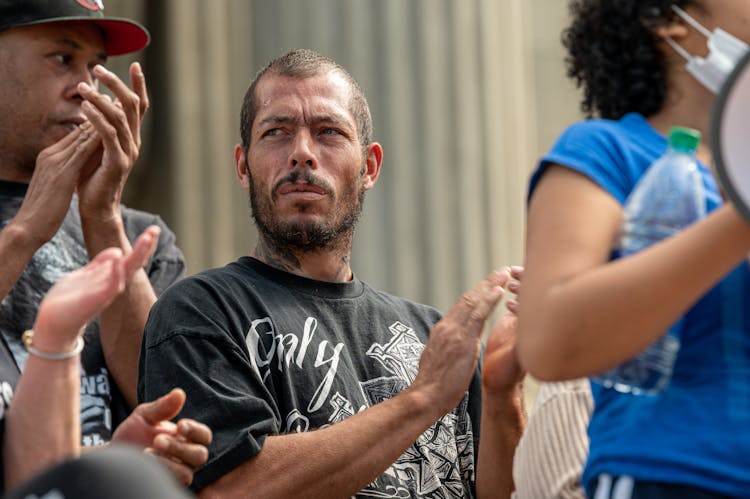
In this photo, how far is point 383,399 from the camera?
3334 millimetres

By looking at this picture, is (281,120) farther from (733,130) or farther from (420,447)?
(733,130)

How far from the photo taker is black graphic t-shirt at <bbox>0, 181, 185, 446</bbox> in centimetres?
352

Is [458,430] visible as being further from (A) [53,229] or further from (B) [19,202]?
(B) [19,202]

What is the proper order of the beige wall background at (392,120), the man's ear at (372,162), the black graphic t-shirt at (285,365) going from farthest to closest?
the beige wall background at (392,120) → the man's ear at (372,162) → the black graphic t-shirt at (285,365)

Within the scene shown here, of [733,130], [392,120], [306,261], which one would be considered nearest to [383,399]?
[306,261]

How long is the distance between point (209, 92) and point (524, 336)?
473 cm

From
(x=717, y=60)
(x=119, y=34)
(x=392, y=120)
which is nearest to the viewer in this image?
(x=717, y=60)

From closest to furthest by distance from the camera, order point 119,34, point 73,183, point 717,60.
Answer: point 717,60
point 73,183
point 119,34

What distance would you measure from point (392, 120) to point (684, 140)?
3979 millimetres

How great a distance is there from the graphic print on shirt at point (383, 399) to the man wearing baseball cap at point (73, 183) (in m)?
0.60

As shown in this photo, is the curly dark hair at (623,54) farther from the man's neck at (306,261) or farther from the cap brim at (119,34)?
the cap brim at (119,34)

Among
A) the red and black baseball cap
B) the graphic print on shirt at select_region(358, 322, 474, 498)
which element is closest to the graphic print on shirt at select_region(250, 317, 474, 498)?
the graphic print on shirt at select_region(358, 322, 474, 498)

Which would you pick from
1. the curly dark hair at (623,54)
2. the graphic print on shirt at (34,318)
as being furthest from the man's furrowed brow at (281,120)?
the curly dark hair at (623,54)

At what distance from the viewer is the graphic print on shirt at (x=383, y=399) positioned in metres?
3.16
